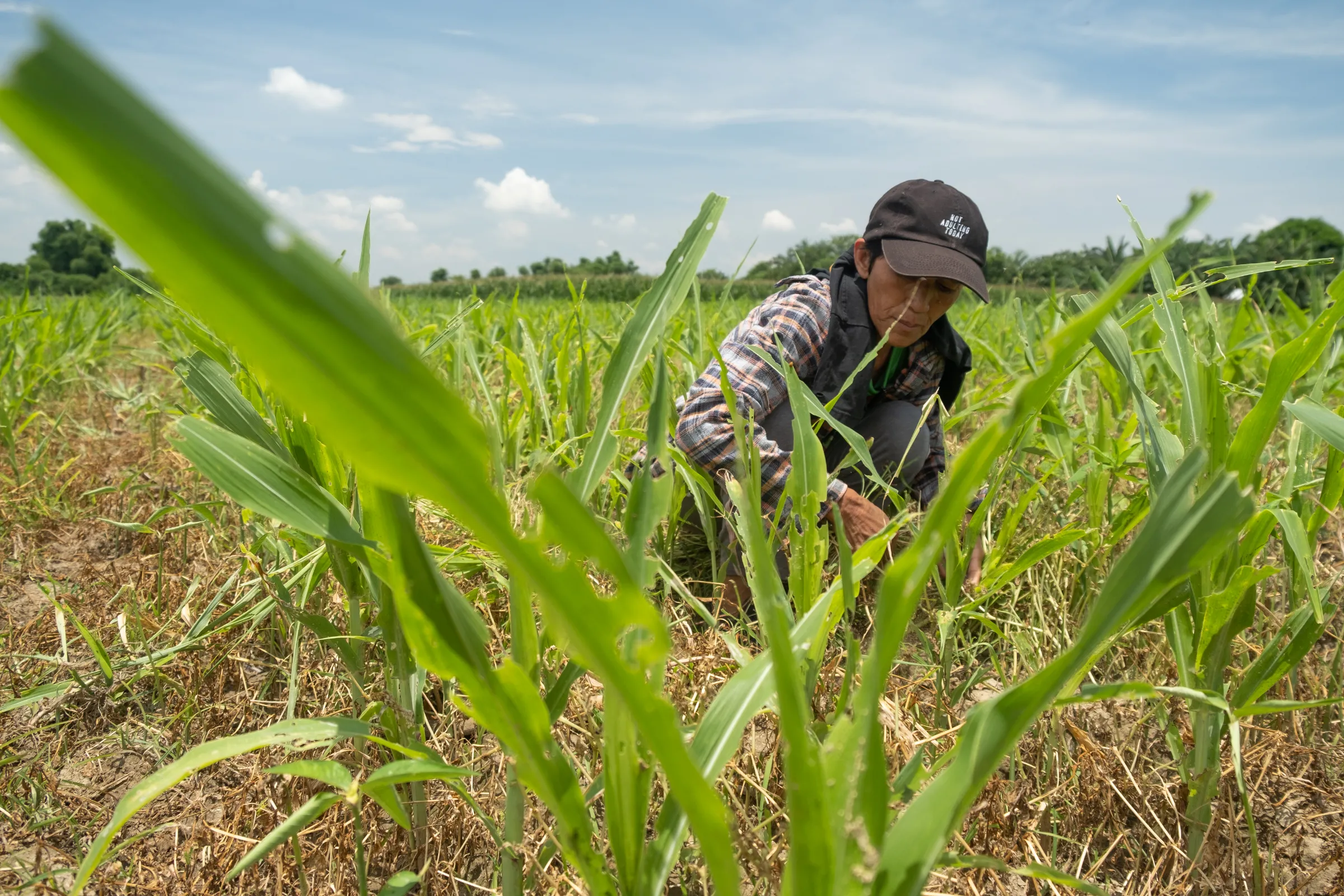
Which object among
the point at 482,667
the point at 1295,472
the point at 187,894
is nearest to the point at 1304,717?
the point at 1295,472

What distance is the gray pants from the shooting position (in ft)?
6.13

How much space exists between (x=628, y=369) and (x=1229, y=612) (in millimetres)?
661

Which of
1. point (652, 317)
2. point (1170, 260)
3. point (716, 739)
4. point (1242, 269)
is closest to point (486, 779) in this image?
point (716, 739)

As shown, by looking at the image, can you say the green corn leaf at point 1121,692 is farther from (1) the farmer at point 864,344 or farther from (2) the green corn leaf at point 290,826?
(1) the farmer at point 864,344

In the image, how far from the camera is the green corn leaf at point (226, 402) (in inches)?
33.1

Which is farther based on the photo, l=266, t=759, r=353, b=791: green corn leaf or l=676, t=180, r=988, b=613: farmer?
l=676, t=180, r=988, b=613: farmer

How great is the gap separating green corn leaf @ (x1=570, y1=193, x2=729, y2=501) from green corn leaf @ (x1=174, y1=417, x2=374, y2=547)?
0.70ft

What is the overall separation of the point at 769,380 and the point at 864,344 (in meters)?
0.24

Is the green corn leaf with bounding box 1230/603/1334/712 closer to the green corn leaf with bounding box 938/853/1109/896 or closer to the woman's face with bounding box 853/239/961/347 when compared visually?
the green corn leaf with bounding box 938/853/1109/896

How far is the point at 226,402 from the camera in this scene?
0.85 metres

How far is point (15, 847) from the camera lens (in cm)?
98

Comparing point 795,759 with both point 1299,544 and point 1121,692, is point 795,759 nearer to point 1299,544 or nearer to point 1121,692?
point 1121,692

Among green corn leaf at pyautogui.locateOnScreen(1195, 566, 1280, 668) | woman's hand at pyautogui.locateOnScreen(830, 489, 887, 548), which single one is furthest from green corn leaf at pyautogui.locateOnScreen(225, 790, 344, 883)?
woman's hand at pyautogui.locateOnScreen(830, 489, 887, 548)

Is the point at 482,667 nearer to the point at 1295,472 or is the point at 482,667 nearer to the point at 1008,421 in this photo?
the point at 1008,421
